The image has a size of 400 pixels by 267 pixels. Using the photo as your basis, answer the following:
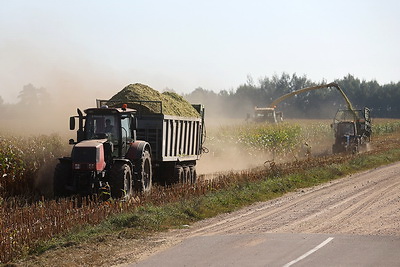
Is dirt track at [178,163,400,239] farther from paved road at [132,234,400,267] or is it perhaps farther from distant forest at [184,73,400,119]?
distant forest at [184,73,400,119]

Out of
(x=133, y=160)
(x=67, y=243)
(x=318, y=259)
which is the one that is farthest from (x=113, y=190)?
(x=318, y=259)

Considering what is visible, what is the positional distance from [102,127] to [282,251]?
9145mm

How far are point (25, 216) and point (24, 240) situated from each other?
1.73 metres

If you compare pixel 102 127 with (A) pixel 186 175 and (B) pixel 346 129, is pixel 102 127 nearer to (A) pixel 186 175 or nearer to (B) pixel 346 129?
(A) pixel 186 175

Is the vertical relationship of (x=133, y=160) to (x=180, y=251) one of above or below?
above

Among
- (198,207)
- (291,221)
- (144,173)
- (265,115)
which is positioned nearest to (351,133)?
(265,115)

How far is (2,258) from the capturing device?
12.6m

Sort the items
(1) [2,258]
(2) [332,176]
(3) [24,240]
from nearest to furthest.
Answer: (1) [2,258], (3) [24,240], (2) [332,176]

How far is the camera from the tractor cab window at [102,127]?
2012 cm

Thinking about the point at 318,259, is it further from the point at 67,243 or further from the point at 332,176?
the point at 332,176

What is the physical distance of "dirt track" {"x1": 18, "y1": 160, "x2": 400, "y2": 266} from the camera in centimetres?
1297

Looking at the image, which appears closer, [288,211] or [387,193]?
[288,211]

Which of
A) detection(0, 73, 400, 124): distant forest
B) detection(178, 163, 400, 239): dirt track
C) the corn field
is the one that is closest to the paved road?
detection(178, 163, 400, 239): dirt track

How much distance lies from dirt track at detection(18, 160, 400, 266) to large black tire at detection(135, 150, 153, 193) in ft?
11.3
